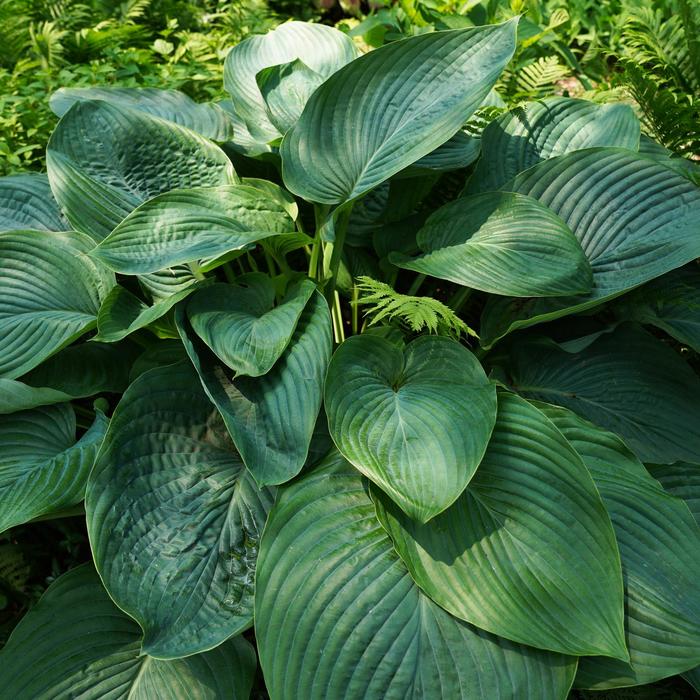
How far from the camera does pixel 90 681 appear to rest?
1.61m

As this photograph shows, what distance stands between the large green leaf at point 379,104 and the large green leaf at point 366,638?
35.0 inches

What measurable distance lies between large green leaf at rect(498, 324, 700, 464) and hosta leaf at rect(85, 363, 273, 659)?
2.67 feet

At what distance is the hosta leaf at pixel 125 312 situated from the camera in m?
1.72

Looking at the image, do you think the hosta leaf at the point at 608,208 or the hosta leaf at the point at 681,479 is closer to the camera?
the hosta leaf at the point at 681,479

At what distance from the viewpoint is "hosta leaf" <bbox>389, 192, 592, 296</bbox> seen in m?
1.76

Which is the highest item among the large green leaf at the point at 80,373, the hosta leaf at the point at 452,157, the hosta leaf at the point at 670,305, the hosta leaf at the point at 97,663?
the hosta leaf at the point at 452,157

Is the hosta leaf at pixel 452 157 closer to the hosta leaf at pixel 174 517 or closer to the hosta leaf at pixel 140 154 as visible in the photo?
the hosta leaf at pixel 140 154

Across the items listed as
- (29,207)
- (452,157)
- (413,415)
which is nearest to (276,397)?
(413,415)

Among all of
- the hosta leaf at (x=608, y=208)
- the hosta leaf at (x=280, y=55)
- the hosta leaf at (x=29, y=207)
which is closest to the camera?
the hosta leaf at (x=608, y=208)

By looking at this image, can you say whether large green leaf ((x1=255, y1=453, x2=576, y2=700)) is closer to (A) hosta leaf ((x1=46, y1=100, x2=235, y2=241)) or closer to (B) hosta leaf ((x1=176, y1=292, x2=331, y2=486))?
(B) hosta leaf ((x1=176, y1=292, x2=331, y2=486))

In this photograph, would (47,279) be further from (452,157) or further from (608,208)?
(608,208)

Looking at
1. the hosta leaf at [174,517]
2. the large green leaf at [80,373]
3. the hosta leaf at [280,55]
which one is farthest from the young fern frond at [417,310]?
the hosta leaf at [280,55]

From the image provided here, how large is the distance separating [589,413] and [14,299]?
1.54 meters

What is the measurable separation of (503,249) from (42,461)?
4.00ft
